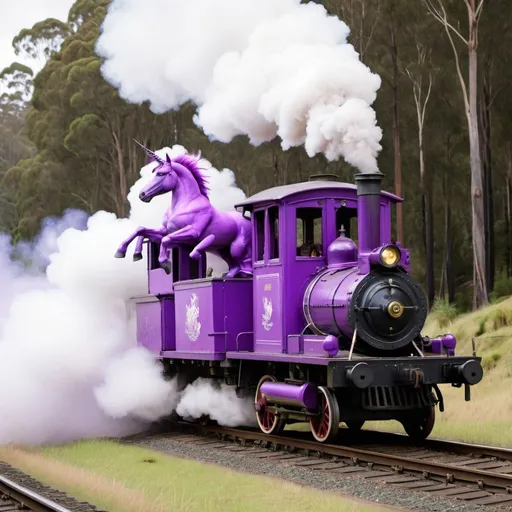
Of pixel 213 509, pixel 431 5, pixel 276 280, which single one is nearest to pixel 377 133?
pixel 276 280

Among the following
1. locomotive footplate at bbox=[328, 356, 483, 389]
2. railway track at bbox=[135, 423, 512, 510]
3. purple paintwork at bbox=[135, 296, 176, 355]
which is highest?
purple paintwork at bbox=[135, 296, 176, 355]

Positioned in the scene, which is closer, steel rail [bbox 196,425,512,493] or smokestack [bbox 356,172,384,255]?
steel rail [bbox 196,425,512,493]

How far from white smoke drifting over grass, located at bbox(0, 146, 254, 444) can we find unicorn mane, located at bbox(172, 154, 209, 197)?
0.78 meters

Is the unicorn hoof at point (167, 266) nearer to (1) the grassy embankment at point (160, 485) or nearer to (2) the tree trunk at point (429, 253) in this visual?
(1) the grassy embankment at point (160, 485)

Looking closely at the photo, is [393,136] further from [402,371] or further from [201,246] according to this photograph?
[402,371]

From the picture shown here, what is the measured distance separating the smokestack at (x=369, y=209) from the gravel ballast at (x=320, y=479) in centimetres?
250

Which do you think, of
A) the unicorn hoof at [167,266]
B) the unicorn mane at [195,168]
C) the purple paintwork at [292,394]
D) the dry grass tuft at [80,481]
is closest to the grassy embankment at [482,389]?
the purple paintwork at [292,394]

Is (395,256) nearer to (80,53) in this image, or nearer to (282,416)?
(282,416)

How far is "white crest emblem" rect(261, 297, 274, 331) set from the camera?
11812mm

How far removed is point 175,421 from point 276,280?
377 centimetres

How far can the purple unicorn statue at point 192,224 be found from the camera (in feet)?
44.1

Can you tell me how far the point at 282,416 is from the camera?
11680 mm

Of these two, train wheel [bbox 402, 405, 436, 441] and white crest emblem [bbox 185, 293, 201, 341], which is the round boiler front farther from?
white crest emblem [bbox 185, 293, 201, 341]

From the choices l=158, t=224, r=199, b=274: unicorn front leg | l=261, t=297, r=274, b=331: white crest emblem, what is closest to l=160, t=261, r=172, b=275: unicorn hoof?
l=158, t=224, r=199, b=274: unicorn front leg
